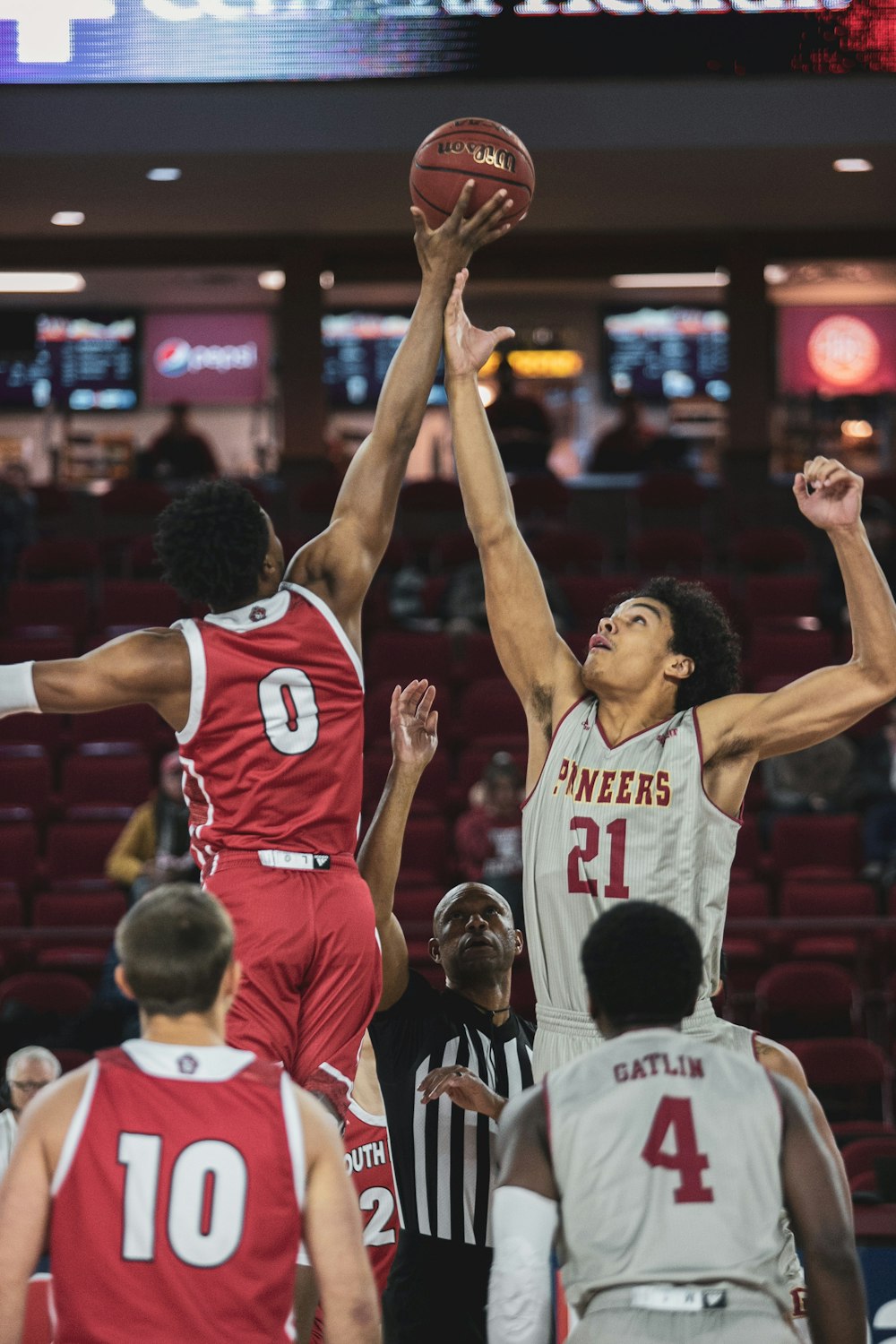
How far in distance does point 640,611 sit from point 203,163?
8649 millimetres

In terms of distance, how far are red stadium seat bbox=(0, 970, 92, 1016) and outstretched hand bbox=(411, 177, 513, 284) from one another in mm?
4646

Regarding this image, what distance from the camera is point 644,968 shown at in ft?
9.02

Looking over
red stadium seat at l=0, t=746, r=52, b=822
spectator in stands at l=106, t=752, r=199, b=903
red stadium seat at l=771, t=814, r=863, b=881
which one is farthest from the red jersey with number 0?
red stadium seat at l=0, t=746, r=52, b=822

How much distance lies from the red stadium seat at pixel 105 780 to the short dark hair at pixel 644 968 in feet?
23.9

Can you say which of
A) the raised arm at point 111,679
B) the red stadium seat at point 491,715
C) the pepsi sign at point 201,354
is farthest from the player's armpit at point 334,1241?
the pepsi sign at point 201,354

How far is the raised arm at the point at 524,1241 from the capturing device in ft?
8.66

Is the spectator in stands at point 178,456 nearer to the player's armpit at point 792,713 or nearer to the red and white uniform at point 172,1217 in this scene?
the player's armpit at point 792,713

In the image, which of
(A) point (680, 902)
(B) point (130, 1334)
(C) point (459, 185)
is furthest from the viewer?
(C) point (459, 185)

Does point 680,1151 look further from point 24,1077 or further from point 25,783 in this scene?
point 25,783

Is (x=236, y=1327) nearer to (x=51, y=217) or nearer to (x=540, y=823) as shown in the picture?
(x=540, y=823)

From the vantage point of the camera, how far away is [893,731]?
970 centimetres

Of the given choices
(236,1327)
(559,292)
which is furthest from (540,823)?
(559,292)

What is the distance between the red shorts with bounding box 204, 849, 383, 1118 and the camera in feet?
12.2

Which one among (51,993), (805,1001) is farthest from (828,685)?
(51,993)
